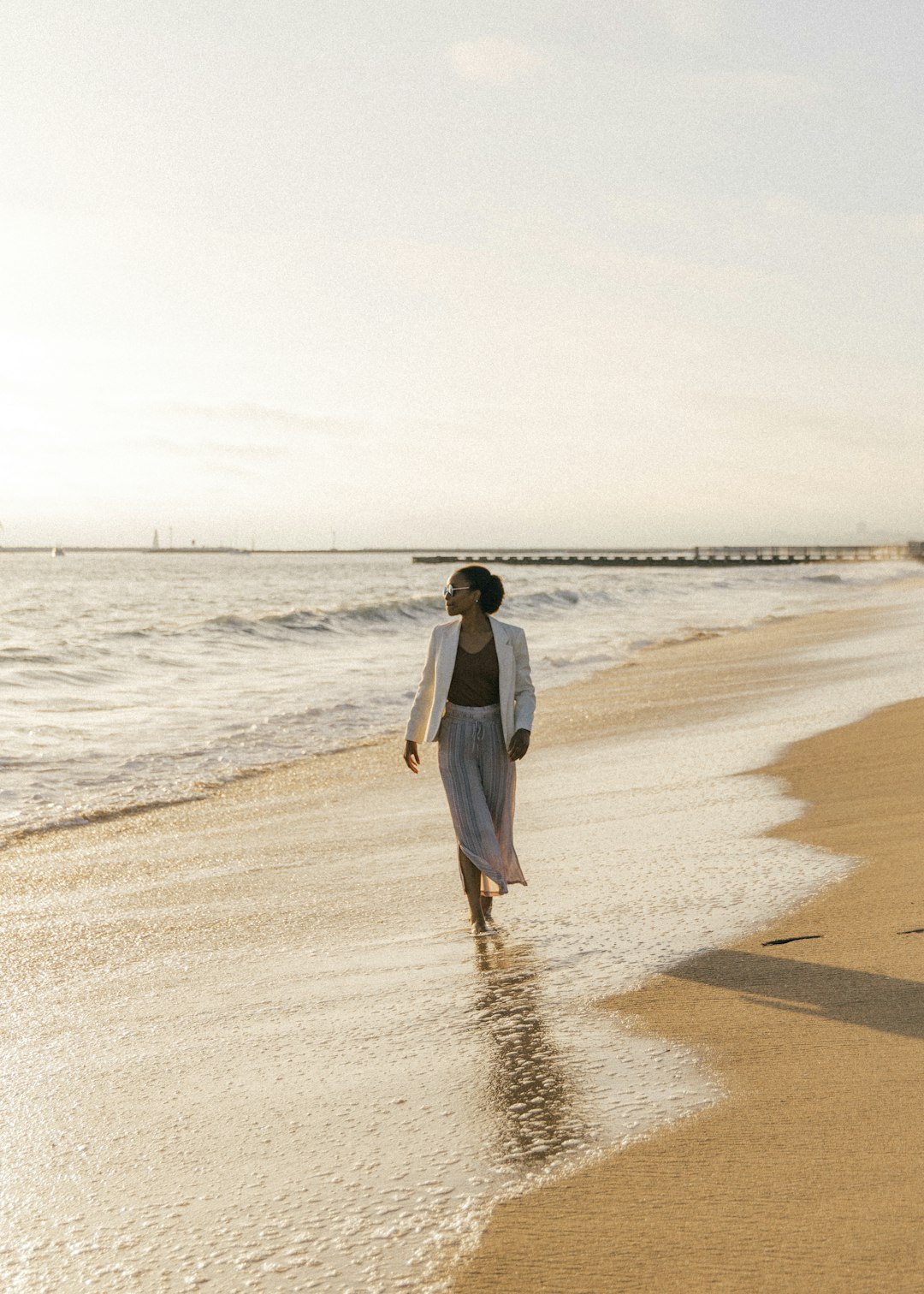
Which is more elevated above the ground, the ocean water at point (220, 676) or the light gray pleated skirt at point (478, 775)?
the light gray pleated skirt at point (478, 775)

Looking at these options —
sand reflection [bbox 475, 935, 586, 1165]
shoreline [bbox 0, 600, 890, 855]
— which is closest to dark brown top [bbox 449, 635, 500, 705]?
sand reflection [bbox 475, 935, 586, 1165]

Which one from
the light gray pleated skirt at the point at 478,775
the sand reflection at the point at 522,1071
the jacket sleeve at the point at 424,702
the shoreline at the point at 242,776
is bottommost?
the shoreline at the point at 242,776

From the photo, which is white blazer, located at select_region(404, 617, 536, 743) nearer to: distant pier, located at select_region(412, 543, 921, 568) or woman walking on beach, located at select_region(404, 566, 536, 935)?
woman walking on beach, located at select_region(404, 566, 536, 935)

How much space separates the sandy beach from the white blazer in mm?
896

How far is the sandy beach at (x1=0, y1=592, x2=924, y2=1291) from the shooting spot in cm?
239

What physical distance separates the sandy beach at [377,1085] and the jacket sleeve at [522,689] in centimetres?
94

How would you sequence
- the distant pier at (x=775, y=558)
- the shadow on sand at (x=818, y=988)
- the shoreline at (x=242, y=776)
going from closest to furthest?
the shadow on sand at (x=818, y=988) → the shoreline at (x=242, y=776) → the distant pier at (x=775, y=558)

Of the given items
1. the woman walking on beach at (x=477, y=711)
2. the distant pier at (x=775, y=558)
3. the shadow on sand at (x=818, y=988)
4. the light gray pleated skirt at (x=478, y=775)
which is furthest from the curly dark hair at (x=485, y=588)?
the distant pier at (x=775, y=558)

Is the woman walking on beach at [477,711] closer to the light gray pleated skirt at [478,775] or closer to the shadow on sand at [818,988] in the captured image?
the light gray pleated skirt at [478,775]

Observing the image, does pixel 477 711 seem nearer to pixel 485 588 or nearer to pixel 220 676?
pixel 485 588

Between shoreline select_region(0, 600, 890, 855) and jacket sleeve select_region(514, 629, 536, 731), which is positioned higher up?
jacket sleeve select_region(514, 629, 536, 731)

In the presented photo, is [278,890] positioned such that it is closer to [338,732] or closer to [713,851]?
[713,851]

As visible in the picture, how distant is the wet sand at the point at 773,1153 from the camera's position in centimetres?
228

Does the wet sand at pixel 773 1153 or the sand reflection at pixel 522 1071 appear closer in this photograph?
the wet sand at pixel 773 1153
